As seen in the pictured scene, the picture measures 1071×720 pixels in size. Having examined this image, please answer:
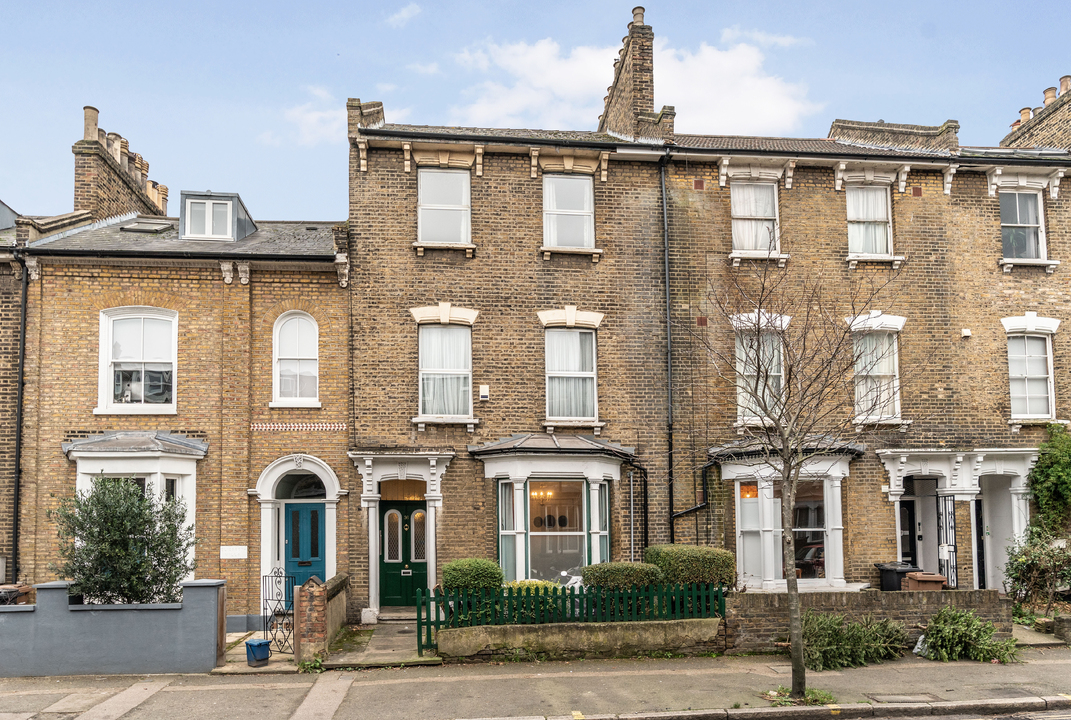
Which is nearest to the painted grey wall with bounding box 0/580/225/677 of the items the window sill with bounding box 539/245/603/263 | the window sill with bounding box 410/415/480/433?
the window sill with bounding box 410/415/480/433

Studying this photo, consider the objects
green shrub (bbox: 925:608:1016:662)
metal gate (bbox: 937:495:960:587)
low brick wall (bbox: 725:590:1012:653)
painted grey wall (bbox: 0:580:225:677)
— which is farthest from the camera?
metal gate (bbox: 937:495:960:587)

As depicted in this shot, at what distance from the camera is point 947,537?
17.3m

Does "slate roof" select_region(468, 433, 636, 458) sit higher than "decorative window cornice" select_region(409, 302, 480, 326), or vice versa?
"decorative window cornice" select_region(409, 302, 480, 326)

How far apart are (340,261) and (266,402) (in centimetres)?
315

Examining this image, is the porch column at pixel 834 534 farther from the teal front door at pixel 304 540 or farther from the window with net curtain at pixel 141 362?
the window with net curtain at pixel 141 362

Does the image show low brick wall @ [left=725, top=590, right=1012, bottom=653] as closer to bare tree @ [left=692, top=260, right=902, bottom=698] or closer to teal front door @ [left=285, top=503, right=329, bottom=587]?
bare tree @ [left=692, top=260, right=902, bottom=698]

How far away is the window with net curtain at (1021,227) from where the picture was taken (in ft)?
60.4

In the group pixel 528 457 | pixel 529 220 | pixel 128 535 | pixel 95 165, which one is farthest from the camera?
pixel 95 165

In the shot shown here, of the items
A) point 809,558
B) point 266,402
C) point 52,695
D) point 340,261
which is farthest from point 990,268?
point 52,695

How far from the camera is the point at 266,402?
655 inches

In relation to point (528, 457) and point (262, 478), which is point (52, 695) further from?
point (528, 457)

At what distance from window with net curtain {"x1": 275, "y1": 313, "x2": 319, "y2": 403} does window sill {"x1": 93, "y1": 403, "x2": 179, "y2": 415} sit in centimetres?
204

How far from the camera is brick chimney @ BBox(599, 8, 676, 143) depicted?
1797 centimetres

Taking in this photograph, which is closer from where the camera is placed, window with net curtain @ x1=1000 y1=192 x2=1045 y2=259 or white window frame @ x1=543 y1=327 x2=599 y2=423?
white window frame @ x1=543 y1=327 x2=599 y2=423
